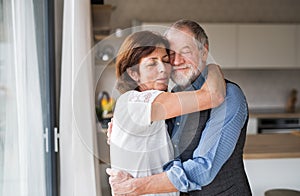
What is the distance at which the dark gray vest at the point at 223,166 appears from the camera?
980 millimetres

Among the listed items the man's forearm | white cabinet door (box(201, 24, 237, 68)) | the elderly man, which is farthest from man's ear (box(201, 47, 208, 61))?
white cabinet door (box(201, 24, 237, 68))

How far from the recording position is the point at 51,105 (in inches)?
74.9

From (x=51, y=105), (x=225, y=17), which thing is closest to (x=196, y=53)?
(x=51, y=105)

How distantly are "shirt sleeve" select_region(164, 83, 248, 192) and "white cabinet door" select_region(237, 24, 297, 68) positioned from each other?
9.76 ft

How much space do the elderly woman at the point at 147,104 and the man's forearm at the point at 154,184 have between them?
0.05 feet

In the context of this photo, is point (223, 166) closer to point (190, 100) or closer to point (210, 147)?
point (210, 147)

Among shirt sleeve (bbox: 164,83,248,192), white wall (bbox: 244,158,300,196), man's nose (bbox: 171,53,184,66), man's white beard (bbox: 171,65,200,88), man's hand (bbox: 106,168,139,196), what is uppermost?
man's nose (bbox: 171,53,184,66)

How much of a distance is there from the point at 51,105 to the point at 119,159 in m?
1.01

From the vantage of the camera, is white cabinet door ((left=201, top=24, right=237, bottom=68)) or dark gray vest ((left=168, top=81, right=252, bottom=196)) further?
white cabinet door ((left=201, top=24, right=237, bottom=68))

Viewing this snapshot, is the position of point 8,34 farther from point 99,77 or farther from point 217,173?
point 217,173

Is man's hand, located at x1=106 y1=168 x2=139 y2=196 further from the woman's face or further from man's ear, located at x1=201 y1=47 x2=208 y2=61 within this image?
man's ear, located at x1=201 y1=47 x2=208 y2=61

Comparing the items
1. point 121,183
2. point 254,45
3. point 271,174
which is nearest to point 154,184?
point 121,183

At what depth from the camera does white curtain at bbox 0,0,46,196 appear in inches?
48.6

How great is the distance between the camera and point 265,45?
152 inches
